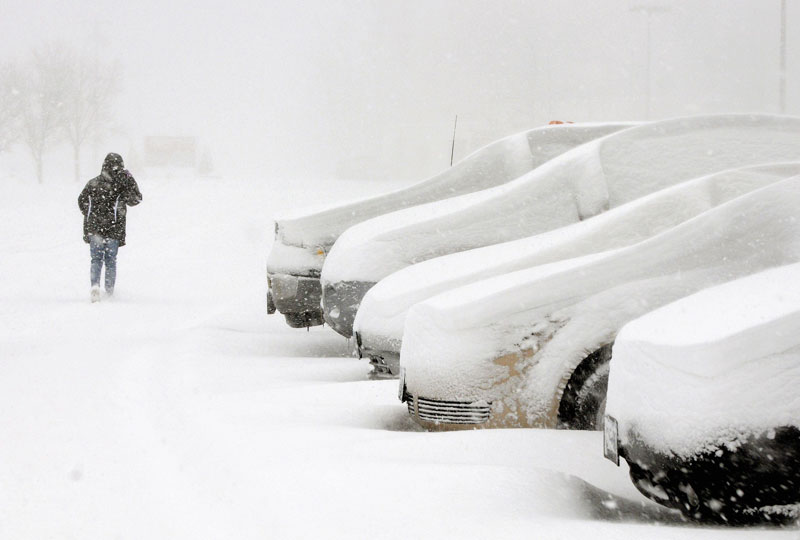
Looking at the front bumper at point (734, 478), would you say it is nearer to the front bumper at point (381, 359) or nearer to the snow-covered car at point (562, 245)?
the snow-covered car at point (562, 245)

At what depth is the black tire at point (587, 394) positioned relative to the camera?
415cm

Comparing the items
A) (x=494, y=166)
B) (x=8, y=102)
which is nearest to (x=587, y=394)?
(x=494, y=166)

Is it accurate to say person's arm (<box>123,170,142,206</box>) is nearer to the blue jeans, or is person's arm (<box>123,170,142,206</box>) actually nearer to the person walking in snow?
the person walking in snow

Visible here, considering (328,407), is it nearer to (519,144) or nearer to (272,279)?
(272,279)

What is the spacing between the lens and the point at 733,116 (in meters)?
6.50

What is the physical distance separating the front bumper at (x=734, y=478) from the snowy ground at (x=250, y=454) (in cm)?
7

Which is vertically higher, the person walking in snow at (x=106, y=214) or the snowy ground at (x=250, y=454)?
the person walking in snow at (x=106, y=214)

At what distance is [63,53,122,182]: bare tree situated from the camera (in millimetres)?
53500

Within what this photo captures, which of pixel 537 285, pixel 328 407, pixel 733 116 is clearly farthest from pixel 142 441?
pixel 733 116

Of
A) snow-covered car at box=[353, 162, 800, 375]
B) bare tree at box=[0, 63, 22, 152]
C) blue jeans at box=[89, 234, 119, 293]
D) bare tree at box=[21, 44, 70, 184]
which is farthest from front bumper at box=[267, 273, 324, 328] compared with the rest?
bare tree at box=[21, 44, 70, 184]

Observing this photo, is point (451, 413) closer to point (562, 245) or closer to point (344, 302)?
point (562, 245)

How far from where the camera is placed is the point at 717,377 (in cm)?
290

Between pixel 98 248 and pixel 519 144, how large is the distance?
5.25 m

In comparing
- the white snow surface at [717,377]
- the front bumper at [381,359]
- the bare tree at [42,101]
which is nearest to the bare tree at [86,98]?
the bare tree at [42,101]
